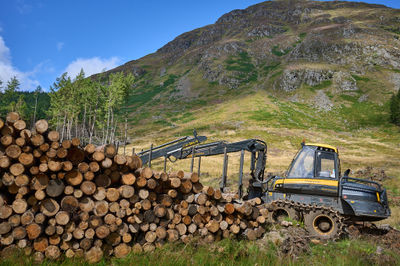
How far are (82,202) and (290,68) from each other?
9651 centimetres

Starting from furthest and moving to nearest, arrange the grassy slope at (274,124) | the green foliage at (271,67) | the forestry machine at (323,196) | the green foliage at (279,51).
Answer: the green foliage at (279,51) → the green foliage at (271,67) → the forestry machine at (323,196) → the grassy slope at (274,124)

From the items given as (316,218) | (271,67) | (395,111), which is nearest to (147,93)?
(271,67)

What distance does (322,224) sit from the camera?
328 inches

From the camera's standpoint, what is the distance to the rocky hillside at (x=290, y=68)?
78.4 metres

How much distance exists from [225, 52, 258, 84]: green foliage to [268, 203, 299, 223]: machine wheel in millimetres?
97115

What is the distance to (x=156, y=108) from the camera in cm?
9200

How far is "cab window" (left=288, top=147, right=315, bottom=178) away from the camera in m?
9.32

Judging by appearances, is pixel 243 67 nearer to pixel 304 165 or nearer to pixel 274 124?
pixel 274 124

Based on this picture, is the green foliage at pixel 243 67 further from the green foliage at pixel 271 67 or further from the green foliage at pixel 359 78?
the green foliage at pixel 359 78

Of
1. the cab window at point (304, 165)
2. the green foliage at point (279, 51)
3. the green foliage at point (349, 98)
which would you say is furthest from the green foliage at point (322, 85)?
the cab window at point (304, 165)

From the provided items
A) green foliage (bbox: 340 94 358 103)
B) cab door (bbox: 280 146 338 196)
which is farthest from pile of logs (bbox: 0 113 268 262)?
green foliage (bbox: 340 94 358 103)

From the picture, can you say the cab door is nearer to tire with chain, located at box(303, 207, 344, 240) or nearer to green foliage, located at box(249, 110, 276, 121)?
tire with chain, located at box(303, 207, 344, 240)

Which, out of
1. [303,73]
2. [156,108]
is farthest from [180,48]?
[303,73]

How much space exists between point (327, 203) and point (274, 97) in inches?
3011
